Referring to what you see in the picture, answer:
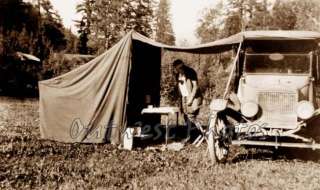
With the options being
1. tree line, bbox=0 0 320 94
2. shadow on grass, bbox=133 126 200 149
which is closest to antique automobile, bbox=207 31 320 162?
shadow on grass, bbox=133 126 200 149

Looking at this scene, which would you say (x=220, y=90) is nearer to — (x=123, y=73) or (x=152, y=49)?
(x=152, y=49)

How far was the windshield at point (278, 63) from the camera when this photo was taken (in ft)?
32.1

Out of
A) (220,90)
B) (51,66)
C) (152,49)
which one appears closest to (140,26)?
(51,66)

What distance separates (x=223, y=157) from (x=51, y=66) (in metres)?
25.6

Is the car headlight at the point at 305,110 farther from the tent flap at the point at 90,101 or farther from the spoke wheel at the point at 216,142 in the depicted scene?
the tent flap at the point at 90,101

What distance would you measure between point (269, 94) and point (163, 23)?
2766 inches

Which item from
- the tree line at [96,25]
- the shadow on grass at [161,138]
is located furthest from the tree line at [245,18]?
the shadow on grass at [161,138]

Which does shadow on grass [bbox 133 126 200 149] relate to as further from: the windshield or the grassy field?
the windshield

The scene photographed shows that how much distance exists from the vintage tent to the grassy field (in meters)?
0.52

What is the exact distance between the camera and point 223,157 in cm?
881

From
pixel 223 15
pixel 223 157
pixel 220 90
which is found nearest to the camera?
pixel 223 157

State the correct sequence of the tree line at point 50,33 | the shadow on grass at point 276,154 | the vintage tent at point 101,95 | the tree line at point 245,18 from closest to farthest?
1. the shadow on grass at point 276,154
2. the vintage tent at point 101,95
3. the tree line at point 50,33
4. the tree line at point 245,18

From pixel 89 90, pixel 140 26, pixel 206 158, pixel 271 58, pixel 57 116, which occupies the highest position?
pixel 140 26

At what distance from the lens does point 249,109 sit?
8891 millimetres
